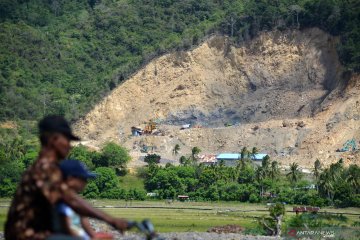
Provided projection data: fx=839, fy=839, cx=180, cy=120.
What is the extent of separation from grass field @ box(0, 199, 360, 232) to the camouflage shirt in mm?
39981

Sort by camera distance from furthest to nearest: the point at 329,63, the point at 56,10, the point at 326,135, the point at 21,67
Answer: the point at 56,10 < the point at 21,67 < the point at 329,63 < the point at 326,135

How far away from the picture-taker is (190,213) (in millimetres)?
64062

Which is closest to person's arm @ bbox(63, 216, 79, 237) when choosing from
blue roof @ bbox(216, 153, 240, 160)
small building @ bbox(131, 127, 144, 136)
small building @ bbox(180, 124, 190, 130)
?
blue roof @ bbox(216, 153, 240, 160)

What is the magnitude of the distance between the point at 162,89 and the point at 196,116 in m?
7.32

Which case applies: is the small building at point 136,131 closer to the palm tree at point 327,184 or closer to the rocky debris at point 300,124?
the rocky debris at point 300,124

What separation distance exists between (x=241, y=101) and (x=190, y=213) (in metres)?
53.5

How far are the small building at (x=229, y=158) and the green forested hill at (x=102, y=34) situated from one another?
63.1 feet

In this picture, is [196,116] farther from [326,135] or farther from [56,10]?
[56,10]

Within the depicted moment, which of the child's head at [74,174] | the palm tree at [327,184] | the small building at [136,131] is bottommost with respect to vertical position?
the child's head at [74,174]

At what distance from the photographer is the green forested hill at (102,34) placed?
381 ft

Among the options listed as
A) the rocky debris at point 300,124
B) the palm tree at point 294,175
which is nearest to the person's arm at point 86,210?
the palm tree at point 294,175

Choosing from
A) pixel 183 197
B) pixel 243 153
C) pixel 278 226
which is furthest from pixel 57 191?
pixel 243 153

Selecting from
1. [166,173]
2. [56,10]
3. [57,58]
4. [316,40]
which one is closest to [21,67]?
[57,58]

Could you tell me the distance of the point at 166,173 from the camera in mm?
85062
